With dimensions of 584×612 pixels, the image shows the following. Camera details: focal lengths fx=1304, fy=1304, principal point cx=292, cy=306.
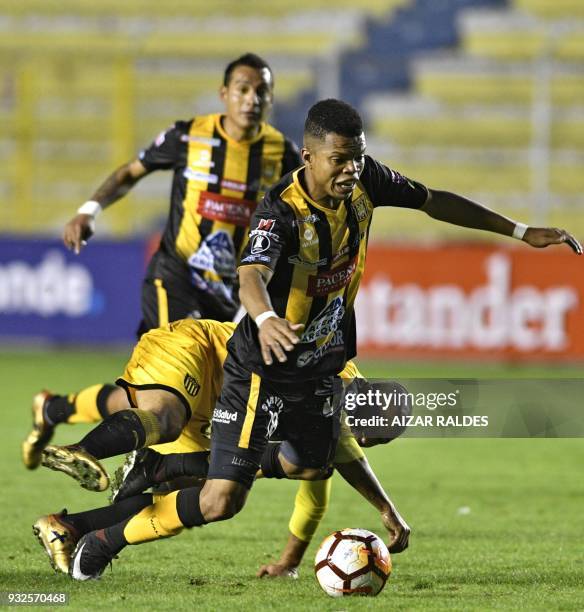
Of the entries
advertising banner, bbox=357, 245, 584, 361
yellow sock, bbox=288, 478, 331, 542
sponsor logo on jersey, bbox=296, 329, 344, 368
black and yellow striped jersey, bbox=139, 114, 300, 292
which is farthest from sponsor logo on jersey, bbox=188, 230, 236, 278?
advertising banner, bbox=357, 245, 584, 361

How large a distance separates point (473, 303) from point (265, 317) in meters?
9.54

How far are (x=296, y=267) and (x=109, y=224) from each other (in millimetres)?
10677

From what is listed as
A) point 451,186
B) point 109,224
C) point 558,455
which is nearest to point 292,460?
point 558,455

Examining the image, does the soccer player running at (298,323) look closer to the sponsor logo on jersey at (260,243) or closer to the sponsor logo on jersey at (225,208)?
the sponsor logo on jersey at (260,243)

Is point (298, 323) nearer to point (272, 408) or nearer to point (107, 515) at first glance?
point (272, 408)

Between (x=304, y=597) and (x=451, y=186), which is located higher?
(x=451, y=186)

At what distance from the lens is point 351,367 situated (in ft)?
18.0

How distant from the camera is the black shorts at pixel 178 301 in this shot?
695 centimetres

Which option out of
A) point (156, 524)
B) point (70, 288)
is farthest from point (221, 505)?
point (70, 288)

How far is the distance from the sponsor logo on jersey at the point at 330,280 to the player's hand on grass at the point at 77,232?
1814 mm

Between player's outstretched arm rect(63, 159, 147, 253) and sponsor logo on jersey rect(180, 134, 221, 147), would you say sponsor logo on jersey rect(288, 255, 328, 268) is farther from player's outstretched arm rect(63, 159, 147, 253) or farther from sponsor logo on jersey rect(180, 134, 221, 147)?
sponsor logo on jersey rect(180, 134, 221, 147)

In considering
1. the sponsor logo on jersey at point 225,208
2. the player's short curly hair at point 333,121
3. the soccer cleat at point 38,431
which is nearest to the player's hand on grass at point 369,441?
the player's short curly hair at point 333,121

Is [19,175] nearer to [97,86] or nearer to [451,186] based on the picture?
[97,86]

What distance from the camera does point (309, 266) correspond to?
15.9 feet
